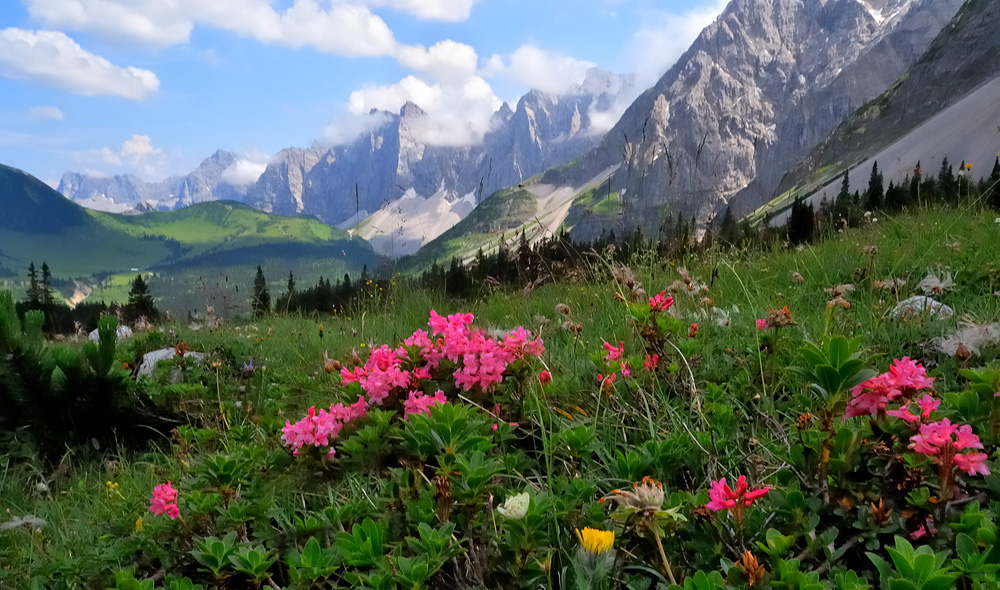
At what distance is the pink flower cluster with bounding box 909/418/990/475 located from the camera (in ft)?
3.44

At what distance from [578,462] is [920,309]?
2704 millimetres

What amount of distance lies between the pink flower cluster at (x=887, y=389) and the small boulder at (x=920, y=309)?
2237mm

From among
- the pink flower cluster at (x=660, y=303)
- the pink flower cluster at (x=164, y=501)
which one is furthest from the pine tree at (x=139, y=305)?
the pink flower cluster at (x=660, y=303)

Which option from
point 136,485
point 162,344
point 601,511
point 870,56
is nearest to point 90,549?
point 136,485

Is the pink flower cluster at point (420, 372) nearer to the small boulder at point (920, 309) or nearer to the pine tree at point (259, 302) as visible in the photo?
the small boulder at point (920, 309)

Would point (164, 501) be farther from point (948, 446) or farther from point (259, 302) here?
point (259, 302)

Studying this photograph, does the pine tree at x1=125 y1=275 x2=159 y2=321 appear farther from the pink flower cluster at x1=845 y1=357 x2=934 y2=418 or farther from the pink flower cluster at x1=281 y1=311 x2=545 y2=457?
the pink flower cluster at x1=845 y1=357 x2=934 y2=418

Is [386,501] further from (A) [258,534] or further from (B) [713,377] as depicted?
(B) [713,377]

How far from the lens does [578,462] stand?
1870mm

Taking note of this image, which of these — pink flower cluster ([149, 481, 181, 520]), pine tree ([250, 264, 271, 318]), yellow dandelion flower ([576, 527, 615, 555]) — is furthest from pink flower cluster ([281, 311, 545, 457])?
pine tree ([250, 264, 271, 318])

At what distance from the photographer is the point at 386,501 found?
1523 mm

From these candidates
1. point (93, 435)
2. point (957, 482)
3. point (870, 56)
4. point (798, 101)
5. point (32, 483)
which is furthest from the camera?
point (798, 101)

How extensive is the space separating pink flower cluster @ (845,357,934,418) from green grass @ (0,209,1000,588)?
0.08 meters

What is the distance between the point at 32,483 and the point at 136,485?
4.64ft
